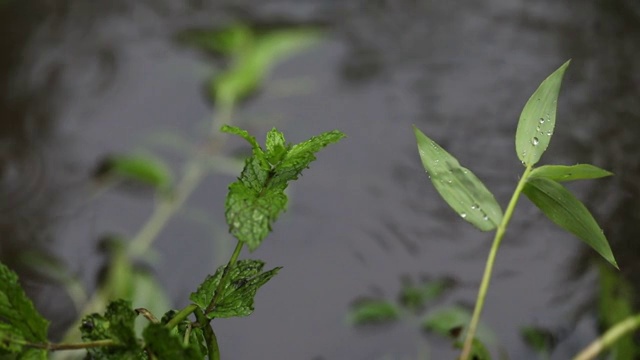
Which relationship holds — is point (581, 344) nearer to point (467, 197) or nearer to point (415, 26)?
point (467, 197)

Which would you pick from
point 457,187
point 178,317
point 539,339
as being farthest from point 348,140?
point 178,317

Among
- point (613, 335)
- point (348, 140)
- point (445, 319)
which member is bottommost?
point (613, 335)

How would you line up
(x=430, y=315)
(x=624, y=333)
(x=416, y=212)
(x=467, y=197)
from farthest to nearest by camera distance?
(x=416, y=212) < (x=430, y=315) < (x=624, y=333) < (x=467, y=197)

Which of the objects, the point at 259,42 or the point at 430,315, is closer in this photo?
the point at 430,315

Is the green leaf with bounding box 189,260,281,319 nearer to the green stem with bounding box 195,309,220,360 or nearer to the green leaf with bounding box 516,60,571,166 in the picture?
the green stem with bounding box 195,309,220,360

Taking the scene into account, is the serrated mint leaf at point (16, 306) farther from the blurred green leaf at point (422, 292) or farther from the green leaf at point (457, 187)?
the blurred green leaf at point (422, 292)

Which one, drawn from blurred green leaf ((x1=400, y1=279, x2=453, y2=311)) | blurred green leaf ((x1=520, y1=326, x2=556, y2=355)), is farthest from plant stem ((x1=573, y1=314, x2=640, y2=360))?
blurred green leaf ((x1=400, y1=279, x2=453, y2=311))

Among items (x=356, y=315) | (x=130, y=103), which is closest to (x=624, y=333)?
(x=356, y=315)

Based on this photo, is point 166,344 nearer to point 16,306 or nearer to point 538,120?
point 16,306
